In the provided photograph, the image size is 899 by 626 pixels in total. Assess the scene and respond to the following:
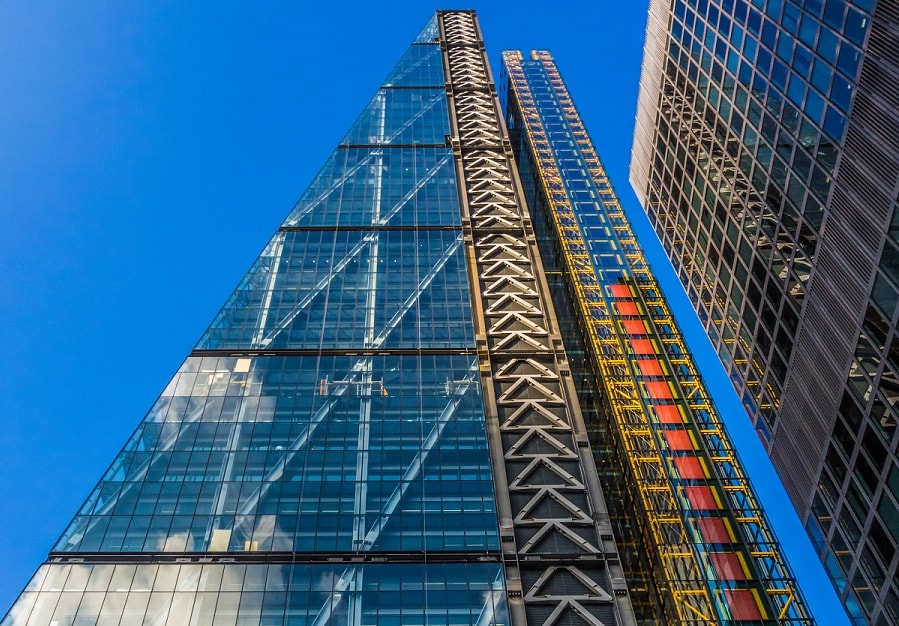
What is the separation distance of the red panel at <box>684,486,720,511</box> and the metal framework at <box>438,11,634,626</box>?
41.9 ft

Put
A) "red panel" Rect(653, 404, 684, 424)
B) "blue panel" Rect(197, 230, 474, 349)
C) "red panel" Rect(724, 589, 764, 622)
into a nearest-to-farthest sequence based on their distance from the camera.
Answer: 1. "red panel" Rect(724, 589, 764, 622)
2. "blue panel" Rect(197, 230, 474, 349)
3. "red panel" Rect(653, 404, 684, 424)

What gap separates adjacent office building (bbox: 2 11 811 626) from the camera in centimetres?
3622

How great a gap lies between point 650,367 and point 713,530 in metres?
16.9

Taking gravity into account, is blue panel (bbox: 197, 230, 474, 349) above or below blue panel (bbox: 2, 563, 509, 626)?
above

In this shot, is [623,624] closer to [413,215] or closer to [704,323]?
[704,323]

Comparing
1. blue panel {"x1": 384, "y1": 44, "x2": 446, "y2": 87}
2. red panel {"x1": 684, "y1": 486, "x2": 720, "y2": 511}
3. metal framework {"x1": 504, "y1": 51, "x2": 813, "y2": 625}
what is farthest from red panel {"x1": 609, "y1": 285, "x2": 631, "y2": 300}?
blue panel {"x1": 384, "y1": 44, "x2": 446, "y2": 87}

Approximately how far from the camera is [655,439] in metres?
58.8

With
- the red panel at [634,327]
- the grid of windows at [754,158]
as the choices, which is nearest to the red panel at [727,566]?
the grid of windows at [754,158]

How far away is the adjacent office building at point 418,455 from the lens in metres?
36.2

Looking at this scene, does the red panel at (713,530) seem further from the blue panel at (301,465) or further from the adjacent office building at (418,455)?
the blue panel at (301,465)

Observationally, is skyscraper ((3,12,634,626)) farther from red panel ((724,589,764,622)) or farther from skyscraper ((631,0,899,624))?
red panel ((724,589,764,622))

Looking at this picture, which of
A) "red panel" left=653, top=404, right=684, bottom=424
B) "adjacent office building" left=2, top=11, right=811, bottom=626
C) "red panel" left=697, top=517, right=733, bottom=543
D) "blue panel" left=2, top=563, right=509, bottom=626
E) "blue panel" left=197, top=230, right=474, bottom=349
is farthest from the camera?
"red panel" left=653, top=404, right=684, bottom=424

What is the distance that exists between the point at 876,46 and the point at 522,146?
77532mm

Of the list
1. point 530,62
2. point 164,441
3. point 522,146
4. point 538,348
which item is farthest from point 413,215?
point 530,62
